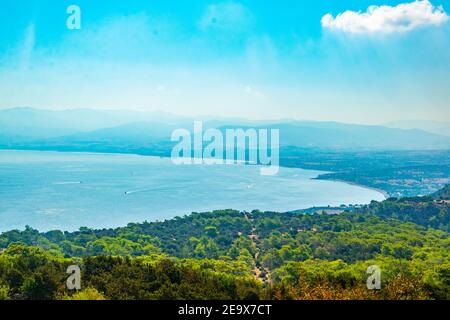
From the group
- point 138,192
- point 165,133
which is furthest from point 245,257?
point 165,133

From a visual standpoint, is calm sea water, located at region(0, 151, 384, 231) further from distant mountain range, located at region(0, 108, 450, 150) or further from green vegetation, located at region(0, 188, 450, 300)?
distant mountain range, located at region(0, 108, 450, 150)

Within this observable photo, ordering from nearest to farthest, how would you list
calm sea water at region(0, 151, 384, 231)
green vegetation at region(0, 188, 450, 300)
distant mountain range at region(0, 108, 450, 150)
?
green vegetation at region(0, 188, 450, 300) → calm sea water at region(0, 151, 384, 231) → distant mountain range at region(0, 108, 450, 150)

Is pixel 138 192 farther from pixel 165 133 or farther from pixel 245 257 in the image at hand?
pixel 165 133

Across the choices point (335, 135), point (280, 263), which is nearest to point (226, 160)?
point (335, 135)

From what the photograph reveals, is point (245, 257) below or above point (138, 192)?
above

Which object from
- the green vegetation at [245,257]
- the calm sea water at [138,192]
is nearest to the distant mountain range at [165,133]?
the calm sea water at [138,192]

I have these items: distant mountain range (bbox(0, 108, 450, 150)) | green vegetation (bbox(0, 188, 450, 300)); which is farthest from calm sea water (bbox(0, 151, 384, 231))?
distant mountain range (bbox(0, 108, 450, 150))

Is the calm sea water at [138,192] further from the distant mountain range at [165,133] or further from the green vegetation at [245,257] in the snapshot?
the distant mountain range at [165,133]
